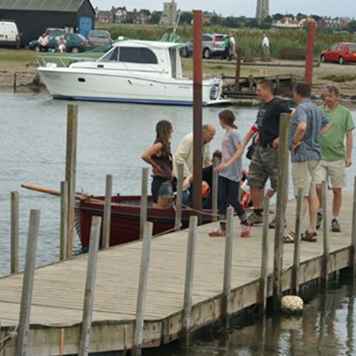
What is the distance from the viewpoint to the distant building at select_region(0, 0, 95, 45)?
85.4 m

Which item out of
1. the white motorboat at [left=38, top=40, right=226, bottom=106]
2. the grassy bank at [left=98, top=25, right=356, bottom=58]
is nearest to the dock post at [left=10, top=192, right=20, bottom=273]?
the white motorboat at [left=38, top=40, right=226, bottom=106]

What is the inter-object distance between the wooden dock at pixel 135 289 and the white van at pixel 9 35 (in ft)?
204

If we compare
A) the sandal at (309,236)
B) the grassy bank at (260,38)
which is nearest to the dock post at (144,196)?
the sandal at (309,236)

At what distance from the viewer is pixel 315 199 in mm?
16844

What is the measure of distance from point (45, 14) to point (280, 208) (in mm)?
71450

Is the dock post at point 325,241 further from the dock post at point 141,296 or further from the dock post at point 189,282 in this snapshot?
the dock post at point 141,296

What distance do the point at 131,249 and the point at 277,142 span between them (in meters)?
2.05

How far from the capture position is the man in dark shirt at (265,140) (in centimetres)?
1666

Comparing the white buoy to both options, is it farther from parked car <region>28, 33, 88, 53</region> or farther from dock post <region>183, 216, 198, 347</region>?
parked car <region>28, 33, 88, 53</region>

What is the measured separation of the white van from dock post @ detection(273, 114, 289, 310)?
6413 centimetres

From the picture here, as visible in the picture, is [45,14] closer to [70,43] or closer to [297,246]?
[70,43]

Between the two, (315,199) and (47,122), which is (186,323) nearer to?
(315,199)

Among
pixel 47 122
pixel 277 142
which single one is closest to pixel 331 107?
pixel 277 142

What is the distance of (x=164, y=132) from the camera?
18734 mm
